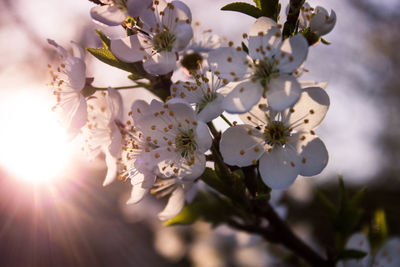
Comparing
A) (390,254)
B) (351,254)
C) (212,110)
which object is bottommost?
(390,254)

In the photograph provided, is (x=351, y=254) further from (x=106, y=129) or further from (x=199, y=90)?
(x=106, y=129)

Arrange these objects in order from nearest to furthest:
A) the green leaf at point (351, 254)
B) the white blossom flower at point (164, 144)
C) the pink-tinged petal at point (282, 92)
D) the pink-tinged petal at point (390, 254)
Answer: the pink-tinged petal at point (282, 92), the white blossom flower at point (164, 144), the green leaf at point (351, 254), the pink-tinged petal at point (390, 254)

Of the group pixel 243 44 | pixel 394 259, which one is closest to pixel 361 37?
pixel 394 259

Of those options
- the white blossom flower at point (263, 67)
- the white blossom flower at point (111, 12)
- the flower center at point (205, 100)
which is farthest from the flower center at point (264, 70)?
the white blossom flower at point (111, 12)

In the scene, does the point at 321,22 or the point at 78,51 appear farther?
the point at 78,51

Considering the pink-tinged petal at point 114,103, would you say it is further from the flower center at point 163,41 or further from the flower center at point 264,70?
the flower center at point 264,70

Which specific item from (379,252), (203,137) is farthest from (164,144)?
(379,252)

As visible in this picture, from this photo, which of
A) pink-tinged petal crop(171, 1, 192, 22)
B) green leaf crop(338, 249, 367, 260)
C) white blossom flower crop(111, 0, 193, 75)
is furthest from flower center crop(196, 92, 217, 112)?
green leaf crop(338, 249, 367, 260)
